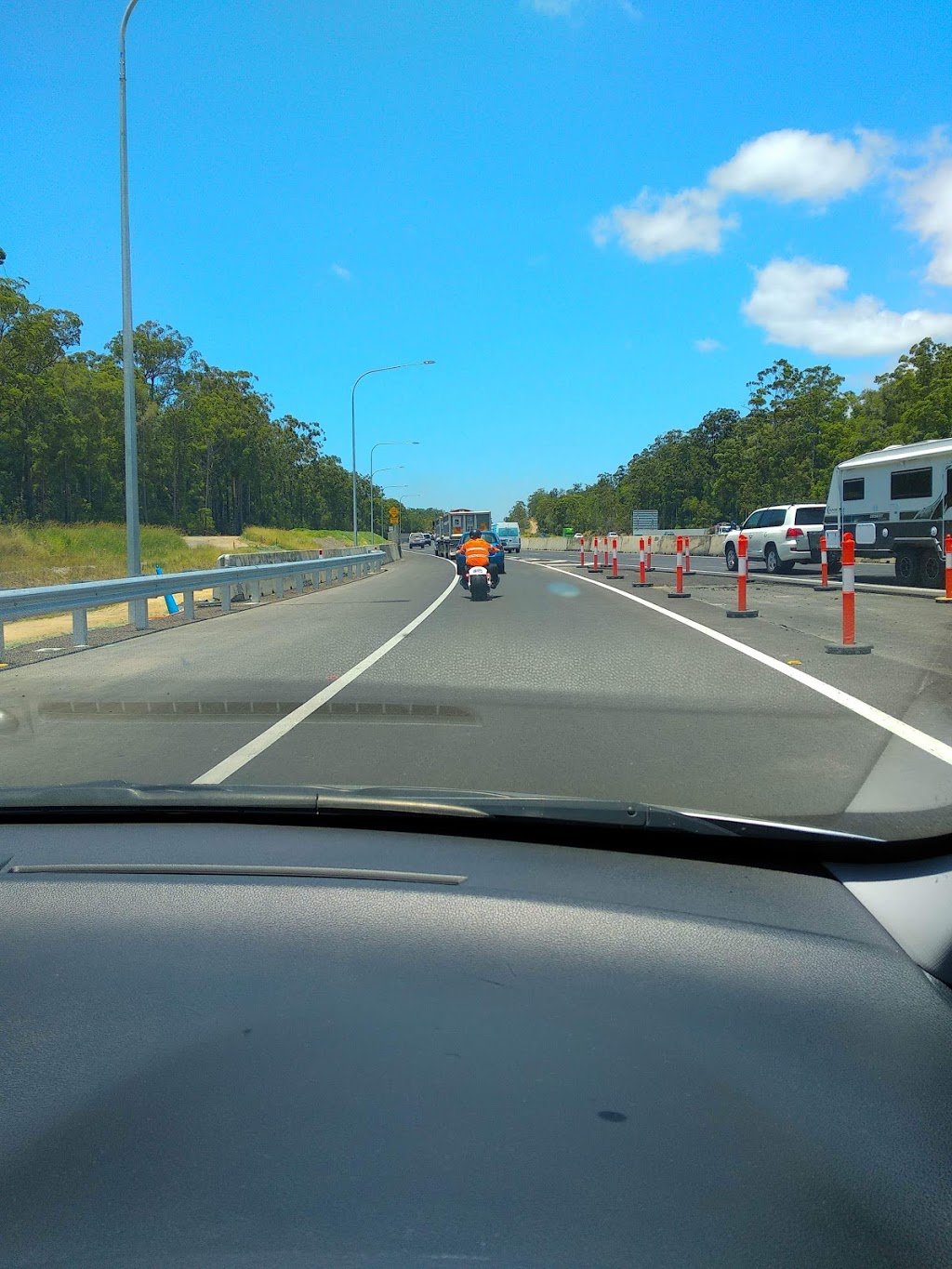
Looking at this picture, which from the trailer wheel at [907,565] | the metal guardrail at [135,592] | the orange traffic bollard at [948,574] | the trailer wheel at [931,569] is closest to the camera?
the metal guardrail at [135,592]

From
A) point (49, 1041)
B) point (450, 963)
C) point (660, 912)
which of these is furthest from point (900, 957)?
point (49, 1041)

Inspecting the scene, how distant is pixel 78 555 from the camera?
1645 inches

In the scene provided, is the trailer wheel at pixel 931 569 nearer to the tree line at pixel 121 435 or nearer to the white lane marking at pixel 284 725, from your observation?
the white lane marking at pixel 284 725

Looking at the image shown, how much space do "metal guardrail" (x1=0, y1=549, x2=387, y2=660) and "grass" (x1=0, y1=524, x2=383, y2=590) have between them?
5.35 metres

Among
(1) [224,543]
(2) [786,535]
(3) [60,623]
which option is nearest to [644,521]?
(1) [224,543]

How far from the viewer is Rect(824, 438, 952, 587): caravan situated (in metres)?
21.8

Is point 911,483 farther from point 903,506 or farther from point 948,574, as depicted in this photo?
point 948,574

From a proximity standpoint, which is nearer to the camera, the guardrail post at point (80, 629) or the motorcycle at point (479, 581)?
the guardrail post at point (80, 629)

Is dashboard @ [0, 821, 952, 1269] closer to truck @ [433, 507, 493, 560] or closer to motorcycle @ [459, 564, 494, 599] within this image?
motorcycle @ [459, 564, 494, 599]

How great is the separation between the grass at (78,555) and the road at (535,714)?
1747 centimetres

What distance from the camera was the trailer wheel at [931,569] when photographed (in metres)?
21.7

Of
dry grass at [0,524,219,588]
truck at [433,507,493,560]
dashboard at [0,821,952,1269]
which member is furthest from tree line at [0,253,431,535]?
dashboard at [0,821,952,1269]

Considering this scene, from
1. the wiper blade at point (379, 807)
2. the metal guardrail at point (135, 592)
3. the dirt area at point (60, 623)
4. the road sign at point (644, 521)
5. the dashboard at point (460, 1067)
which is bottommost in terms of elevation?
the dirt area at point (60, 623)

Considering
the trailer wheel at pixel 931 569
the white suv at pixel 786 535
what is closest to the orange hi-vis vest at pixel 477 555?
the white suv at pixel 786 535
